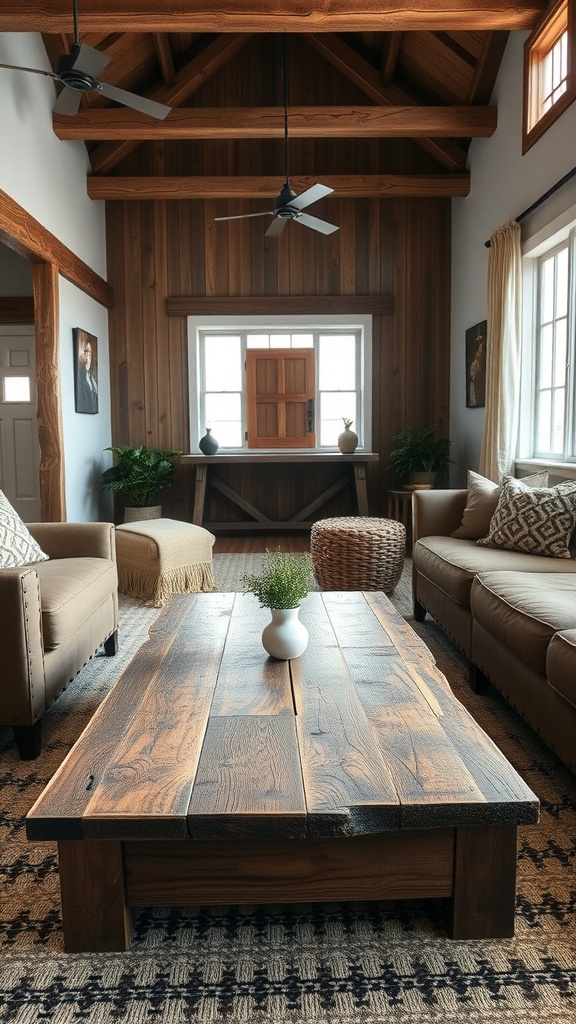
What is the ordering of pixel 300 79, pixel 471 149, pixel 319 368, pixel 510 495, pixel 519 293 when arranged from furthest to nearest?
1. pixel 319 368
2. pixel 300 79
3. pixel 471 149
4. pixel 519 293
5. pixel 510 495

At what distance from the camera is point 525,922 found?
1478 mm

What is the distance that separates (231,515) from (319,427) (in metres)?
1.25

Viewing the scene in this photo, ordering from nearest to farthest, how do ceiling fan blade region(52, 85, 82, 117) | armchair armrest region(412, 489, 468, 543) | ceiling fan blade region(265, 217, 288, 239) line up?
ceiling fan blade region(52, 85, 82, 117) < armchair armrest region(412, 489, 468, 543) < ceiling fan blade region(265, 217, 288, 239)

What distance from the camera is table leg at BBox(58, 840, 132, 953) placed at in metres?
1.33

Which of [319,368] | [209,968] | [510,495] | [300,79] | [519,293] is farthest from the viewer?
[319,368]

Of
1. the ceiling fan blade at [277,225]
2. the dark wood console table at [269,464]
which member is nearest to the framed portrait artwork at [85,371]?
the dark wood console table at [269,464]

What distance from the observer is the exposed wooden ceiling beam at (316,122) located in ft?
16.9

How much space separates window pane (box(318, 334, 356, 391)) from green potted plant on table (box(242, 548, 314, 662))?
4.98 meters

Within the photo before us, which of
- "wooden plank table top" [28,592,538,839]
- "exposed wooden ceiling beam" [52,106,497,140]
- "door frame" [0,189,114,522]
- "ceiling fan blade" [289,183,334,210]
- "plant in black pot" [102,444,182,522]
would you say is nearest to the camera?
"wooden plank table top" [28,592,538,839]

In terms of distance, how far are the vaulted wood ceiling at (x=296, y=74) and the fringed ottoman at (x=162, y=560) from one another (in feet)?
9.75

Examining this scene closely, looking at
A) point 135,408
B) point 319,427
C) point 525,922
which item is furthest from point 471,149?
point 525,922

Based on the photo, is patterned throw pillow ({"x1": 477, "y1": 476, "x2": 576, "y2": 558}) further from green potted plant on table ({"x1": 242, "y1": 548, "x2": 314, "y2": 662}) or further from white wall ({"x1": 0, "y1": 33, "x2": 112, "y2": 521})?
white wall ({"x1": 0, "y1": 33, "x2": 112, "y2": 521})

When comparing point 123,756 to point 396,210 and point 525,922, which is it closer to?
point 525,922

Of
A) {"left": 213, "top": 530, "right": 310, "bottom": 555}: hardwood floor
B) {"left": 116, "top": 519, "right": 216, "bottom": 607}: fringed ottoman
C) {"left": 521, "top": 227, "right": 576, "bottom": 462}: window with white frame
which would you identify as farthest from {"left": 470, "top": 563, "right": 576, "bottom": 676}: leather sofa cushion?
{"left": 213, "top": 530, "right": 310, "bottom": 555}: hardwood floor
